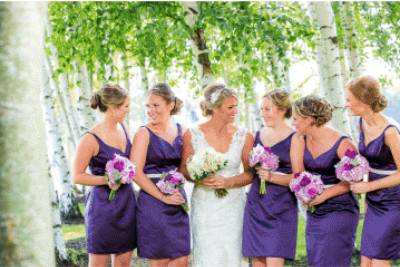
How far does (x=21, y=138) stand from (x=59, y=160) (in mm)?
9521

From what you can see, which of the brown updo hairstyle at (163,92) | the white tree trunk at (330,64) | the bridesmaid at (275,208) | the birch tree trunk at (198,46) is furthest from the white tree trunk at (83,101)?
the bridesmaid at (275,208)

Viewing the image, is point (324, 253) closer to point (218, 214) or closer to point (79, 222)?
point (218, 214)

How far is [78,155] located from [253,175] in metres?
1.56

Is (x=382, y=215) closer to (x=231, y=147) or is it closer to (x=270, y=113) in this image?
(x=270, y=113)

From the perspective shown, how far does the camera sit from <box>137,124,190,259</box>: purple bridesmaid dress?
16.3 ft

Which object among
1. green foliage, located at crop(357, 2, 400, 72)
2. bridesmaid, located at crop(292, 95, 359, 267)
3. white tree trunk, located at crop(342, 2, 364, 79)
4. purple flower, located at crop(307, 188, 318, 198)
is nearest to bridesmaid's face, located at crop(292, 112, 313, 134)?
bridesmaid, located at crop(292, 95, 359, 267)

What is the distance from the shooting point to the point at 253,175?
206 inches

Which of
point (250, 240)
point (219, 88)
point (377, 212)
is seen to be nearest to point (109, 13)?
point (219, 88)

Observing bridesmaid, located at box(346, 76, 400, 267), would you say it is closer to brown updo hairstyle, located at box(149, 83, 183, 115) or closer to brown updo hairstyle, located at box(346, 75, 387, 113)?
brown updo hairstyle, located at box(346, 75, 387, 113)

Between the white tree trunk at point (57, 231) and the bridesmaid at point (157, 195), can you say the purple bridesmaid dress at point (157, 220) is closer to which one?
the bridesmaid at point (157, 195)

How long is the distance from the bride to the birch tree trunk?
1962 millimetres

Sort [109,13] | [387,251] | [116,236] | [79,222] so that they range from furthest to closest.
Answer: [79,222] → [109,13] → [116,236] → [387,251]

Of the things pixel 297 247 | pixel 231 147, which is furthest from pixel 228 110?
pixel 297 247

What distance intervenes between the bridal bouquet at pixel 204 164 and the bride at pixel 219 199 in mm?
176
